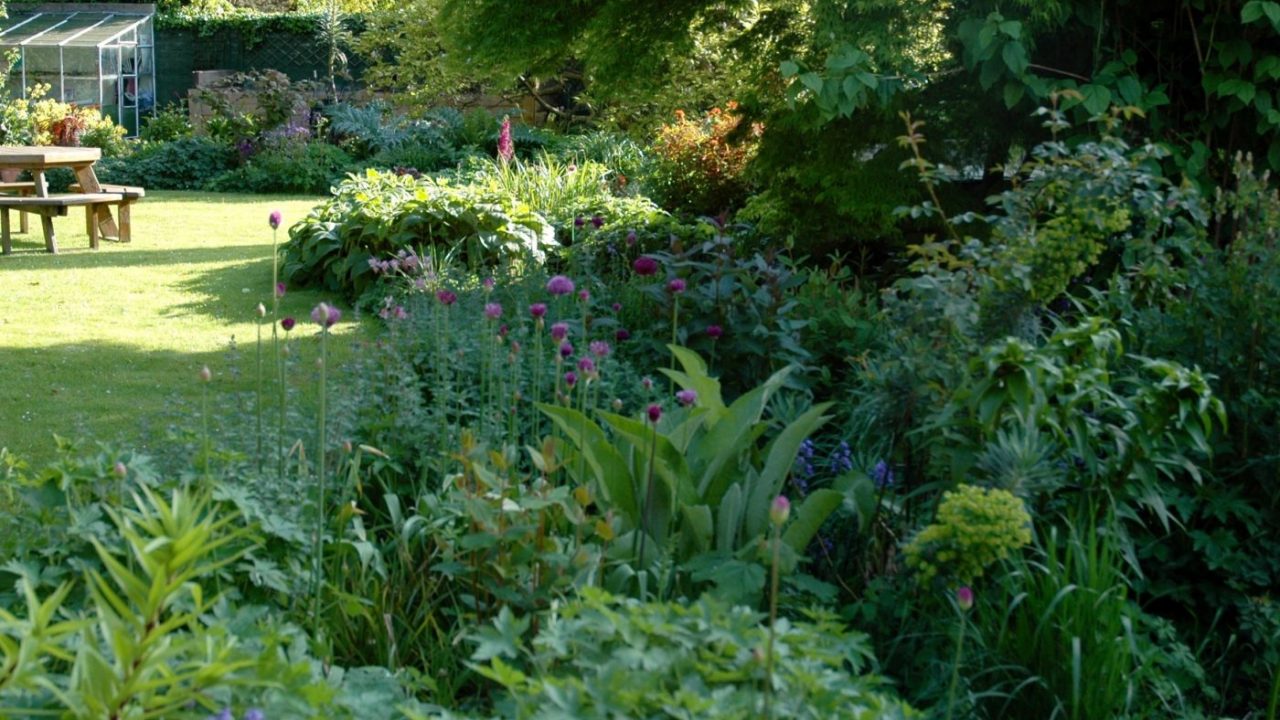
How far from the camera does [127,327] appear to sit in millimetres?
7457

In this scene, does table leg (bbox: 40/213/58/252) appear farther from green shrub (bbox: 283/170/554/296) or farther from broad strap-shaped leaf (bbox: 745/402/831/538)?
broad strap-shaped leaf (bbox: 745/402/831/538)

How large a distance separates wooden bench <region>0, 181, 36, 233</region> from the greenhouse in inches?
335

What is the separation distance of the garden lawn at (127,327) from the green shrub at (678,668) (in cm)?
189

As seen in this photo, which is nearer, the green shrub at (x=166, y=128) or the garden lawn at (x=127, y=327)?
the garden lawn at (x=127, y=327)

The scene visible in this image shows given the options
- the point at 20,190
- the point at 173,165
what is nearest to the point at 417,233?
the point at 20,190

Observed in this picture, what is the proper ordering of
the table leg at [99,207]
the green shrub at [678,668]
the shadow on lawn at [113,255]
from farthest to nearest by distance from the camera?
the table leg at [99,207] < the shadow on lawn at [113,255] < the green shrub at [678,668]

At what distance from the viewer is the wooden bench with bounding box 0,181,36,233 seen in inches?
479

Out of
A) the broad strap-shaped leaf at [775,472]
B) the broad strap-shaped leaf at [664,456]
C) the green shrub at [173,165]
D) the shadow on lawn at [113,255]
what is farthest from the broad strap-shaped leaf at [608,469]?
the green shrub at [173,165]

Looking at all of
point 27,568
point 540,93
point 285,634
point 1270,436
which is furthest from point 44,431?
point 540,93

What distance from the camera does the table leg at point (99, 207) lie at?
11625 mm

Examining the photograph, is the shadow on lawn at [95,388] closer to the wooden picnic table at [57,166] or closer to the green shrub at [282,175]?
the wooden picnic table at [57,166]

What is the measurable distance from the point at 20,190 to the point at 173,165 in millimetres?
4511

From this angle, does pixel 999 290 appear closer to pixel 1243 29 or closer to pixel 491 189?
pixel 1243 29

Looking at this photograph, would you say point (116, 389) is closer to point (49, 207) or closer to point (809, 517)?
point (809, 517)
